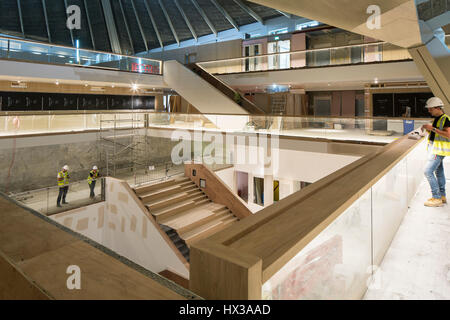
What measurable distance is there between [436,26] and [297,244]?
7.51m

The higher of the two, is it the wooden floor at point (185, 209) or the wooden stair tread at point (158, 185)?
the wooden stair tread at point (158, 185)

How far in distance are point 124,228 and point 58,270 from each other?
1060 centimetres

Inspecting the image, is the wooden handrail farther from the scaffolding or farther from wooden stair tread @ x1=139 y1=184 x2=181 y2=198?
the scaffolding

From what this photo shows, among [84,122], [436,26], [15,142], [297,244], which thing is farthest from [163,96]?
[297,244]

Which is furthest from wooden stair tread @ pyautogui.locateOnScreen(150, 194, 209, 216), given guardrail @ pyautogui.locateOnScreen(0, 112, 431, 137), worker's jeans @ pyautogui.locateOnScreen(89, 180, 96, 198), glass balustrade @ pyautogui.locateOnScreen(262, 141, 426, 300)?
glass balustrade @ pyautogui.locateOnScreen(262, 141, 426, 300)

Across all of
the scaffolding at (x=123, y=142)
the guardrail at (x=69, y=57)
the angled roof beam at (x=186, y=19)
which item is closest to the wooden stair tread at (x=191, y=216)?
the scaffolding at (x=123, y=142)

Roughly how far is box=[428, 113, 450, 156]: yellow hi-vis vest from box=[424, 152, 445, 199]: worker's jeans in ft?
0.26

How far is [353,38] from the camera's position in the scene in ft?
57.2

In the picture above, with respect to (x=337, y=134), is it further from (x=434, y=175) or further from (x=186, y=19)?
(x=186, y=19)

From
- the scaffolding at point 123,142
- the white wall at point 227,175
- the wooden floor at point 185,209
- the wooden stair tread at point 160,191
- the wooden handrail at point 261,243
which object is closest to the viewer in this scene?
the wooden handrail at point 261,243

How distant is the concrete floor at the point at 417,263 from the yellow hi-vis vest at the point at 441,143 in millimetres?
753

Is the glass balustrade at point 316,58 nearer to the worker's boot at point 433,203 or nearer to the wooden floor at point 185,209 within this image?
the wooden floor at point 185,209

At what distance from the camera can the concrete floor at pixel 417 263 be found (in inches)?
76.8
